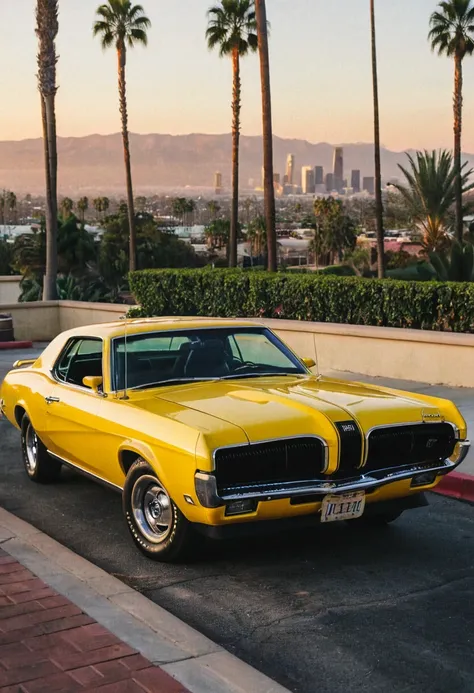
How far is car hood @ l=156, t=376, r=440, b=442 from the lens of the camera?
5.84 meters

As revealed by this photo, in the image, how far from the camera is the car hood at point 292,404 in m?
5.84

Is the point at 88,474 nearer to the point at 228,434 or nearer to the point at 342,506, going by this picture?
the point at 228,434

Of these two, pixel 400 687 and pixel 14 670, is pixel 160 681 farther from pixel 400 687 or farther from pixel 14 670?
pixel 400 687

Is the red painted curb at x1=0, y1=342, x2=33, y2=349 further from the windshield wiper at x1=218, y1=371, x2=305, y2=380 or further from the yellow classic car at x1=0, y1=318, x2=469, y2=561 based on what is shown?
the windshield wiper at x1=218, y1=371, x2=305, y2=380

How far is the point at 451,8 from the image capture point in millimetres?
50562

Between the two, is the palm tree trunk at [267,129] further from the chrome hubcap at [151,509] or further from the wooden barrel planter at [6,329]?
the chrome hubcap at [151,509]

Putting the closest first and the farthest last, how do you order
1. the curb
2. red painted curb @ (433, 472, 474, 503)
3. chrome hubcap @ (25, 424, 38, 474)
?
the curb
red painted curb @ (433, 472, 474, 503)
chrome hubcap @ (25, 424, 38, 474)

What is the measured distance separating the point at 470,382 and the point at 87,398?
26.7 ft

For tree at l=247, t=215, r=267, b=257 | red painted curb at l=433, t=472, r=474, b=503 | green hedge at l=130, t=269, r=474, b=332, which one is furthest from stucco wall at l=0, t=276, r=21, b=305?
tree at l=247, t=215, r=267, b=257

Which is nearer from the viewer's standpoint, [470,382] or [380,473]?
[380,473]

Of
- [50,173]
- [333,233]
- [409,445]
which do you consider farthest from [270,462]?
[333,233]

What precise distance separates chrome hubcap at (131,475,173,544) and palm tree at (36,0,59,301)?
24.7 meters

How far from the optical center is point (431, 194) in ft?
137

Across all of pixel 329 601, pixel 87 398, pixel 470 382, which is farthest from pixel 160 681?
pixel 470 382
